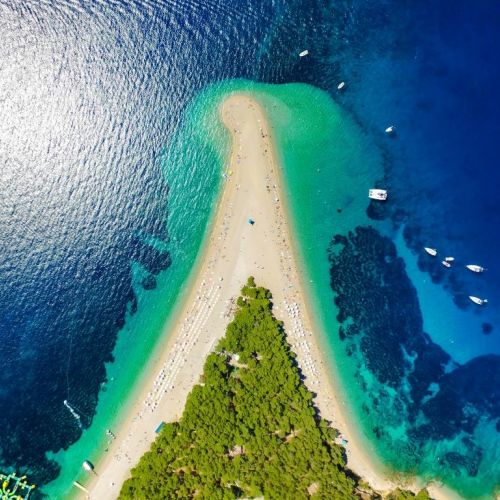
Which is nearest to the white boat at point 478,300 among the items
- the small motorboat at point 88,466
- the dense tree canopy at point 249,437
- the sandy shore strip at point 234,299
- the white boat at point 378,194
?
the white boat at point 378,194

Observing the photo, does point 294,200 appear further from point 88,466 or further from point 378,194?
point 88,466

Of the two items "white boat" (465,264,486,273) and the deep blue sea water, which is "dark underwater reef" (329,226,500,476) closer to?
the deep blue sea water

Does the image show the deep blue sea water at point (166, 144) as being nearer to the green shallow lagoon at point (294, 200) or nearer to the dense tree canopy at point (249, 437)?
the green shallow lagoon at point (294, 200)

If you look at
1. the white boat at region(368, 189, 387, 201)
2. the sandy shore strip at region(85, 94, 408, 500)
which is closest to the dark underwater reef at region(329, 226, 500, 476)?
the white boat at region(368, 189, 387, 201)

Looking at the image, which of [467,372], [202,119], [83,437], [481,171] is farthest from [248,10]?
[83,437]

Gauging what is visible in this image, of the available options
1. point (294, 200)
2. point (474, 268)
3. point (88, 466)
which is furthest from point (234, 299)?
point (474, 268)

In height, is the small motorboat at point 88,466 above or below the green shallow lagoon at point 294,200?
below
